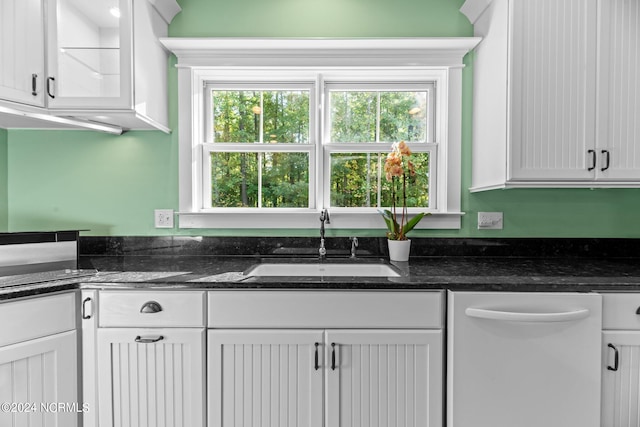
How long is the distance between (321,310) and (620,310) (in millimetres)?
1230

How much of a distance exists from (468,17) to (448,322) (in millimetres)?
1763

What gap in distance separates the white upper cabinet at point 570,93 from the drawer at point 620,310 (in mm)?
563

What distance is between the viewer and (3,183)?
2041mm

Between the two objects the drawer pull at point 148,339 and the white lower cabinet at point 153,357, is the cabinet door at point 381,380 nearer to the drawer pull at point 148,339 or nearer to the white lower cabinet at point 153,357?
the white lower cabinet at point 153,357

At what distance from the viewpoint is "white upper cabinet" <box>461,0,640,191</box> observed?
5.43 ft

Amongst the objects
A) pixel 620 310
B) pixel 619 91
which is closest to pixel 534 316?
pixel 620 310

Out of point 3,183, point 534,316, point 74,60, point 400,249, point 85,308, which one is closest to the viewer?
point 534,316

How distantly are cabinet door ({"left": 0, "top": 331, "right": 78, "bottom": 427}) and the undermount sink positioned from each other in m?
0.91

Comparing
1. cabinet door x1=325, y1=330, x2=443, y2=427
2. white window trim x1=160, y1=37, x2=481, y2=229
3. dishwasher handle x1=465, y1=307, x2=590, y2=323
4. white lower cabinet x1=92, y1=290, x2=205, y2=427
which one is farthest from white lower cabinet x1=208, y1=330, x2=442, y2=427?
white window trim x1=160, y1=37, x2=481, y2=229

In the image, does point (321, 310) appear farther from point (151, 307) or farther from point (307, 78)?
point (307, 78)

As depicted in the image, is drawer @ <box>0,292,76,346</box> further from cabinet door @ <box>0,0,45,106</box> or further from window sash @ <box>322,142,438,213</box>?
window sash @ <box>322,142,438,213</box>

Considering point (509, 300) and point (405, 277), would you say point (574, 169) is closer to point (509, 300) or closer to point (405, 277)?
point (509, 300)

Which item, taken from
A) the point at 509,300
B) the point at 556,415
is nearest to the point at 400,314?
the point at 509,300

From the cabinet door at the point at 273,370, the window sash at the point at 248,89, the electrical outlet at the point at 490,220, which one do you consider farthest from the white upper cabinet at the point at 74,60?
the electrical outlet at the point at 490,220
